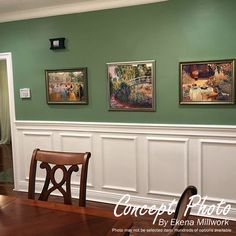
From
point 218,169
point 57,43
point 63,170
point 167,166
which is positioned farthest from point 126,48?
point 63,170

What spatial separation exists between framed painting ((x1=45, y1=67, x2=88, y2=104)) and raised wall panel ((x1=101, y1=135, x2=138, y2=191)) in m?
0.62

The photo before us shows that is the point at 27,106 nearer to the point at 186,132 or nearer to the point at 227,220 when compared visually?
the point at 186,132

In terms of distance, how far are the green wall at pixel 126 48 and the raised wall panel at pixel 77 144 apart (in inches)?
8.8

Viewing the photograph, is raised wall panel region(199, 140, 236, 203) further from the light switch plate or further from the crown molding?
the light switch plate

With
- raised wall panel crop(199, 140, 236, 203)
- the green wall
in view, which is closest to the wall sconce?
the green wall

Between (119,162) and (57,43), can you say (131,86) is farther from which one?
(57,43)

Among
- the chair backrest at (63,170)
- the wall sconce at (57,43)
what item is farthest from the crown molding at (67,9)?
the chair backrest at (63,170)

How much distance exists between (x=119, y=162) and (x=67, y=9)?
1973 mm

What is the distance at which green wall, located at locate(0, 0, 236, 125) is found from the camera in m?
2.88

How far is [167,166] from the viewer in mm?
3188

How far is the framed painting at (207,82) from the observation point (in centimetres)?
284

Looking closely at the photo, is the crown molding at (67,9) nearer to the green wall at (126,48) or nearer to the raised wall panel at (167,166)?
the green wall at (126,48)

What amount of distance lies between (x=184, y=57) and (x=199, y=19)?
1.33 ft

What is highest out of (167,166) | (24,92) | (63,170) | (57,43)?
(57,43)
